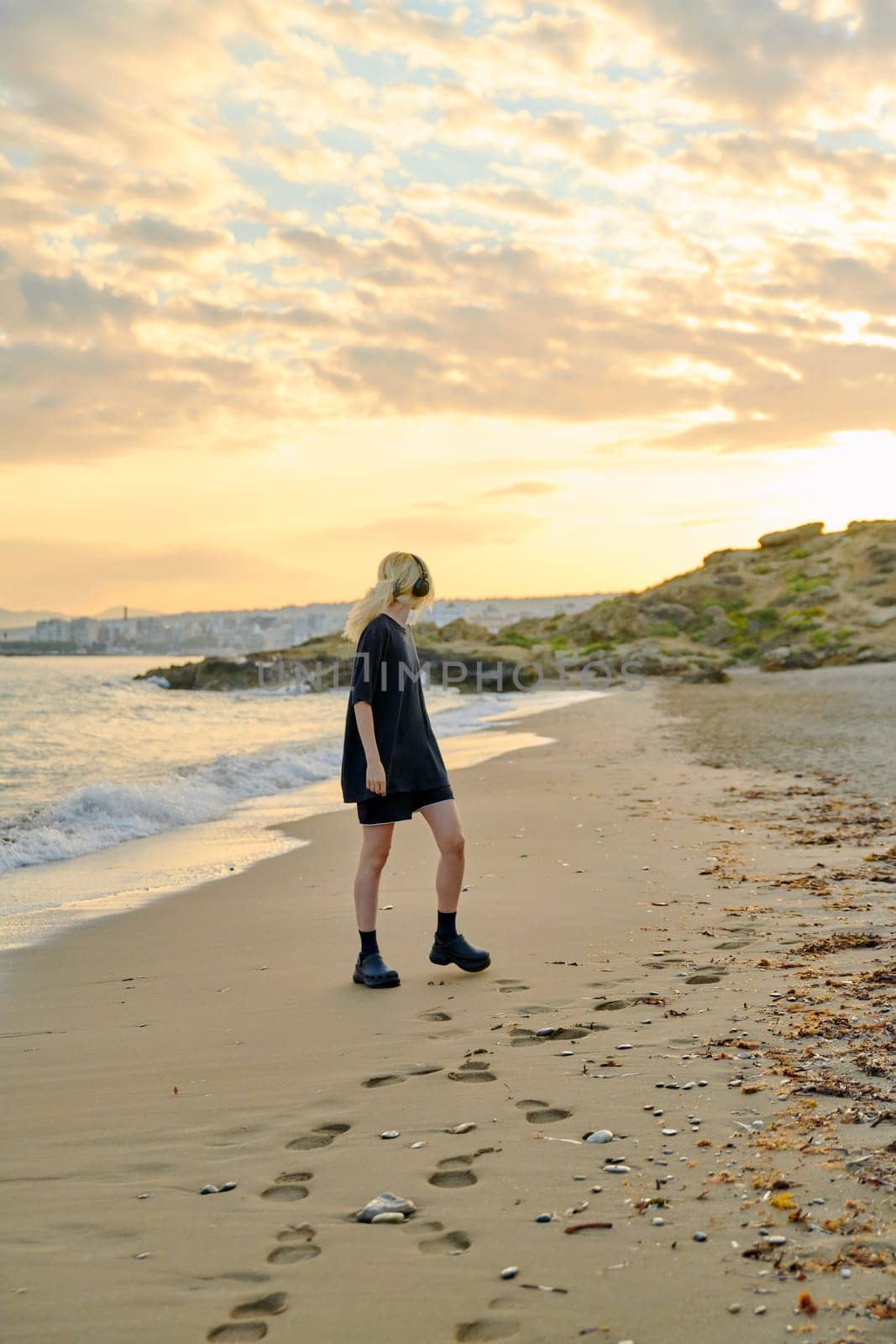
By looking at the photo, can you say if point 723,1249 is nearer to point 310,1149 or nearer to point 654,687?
point 310,1149

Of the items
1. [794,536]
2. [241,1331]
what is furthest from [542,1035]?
[794,536]

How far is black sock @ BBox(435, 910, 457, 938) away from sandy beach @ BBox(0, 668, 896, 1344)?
0.21 meters

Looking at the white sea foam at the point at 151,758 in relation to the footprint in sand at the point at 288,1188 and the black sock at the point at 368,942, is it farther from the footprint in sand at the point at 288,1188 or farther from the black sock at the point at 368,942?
the footprint in sand at the point at 288,1188

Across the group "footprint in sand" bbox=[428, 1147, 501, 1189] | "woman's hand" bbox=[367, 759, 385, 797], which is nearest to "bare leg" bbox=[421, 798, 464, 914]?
"woman's hand" bbox=[367, 759, 385, 797]

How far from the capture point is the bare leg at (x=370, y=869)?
5258 millimetres

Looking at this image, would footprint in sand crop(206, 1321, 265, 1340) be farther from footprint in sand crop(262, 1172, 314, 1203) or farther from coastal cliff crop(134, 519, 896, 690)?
coastal cliff crop(134, 519, 896, 690)

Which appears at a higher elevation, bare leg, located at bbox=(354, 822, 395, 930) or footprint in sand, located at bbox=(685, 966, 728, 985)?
bare leg, located at bbox=(354, 822, 395, 930)

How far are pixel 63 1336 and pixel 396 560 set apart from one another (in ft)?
12.1

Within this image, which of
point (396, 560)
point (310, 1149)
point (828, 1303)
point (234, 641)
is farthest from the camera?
point (234, 641)

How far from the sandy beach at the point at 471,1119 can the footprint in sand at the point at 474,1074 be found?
2 centimetres

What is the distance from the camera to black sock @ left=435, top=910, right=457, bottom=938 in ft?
17.0

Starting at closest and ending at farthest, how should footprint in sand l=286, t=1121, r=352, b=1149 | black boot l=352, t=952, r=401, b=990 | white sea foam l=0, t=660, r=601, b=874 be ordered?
footprint in sand l=286, t=1121, r=352, b=1149 < black boot l=352, t=952, r=401, b=990 < white sea foam l=0, t=660, r=601, b=874

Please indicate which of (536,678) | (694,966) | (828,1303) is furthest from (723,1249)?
(536,678)

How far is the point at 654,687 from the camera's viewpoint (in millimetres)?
37812
